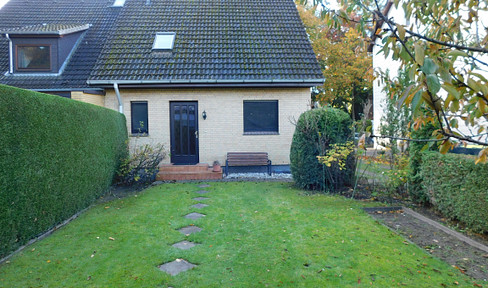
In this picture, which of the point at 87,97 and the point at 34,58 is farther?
the point at 34,58

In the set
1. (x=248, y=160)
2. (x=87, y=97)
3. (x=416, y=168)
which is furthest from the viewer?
(x=87, y=97)

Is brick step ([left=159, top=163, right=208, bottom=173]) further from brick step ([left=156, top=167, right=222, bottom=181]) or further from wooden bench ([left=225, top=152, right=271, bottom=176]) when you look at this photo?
wooden bench ([left=225, top=152, right=271, bottom=176])

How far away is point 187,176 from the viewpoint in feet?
34.9

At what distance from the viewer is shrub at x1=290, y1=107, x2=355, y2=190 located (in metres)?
8.17

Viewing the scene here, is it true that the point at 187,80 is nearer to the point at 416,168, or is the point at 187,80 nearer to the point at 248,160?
the point at 248,160

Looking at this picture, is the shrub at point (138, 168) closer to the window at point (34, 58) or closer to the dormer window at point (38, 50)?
the dormer window at point (38, 50)

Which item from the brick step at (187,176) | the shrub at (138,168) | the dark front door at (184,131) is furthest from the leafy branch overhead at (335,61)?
the shrub at (138,168)

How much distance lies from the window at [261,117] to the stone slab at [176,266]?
8.18 m

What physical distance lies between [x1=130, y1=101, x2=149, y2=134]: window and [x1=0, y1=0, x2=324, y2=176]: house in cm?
4

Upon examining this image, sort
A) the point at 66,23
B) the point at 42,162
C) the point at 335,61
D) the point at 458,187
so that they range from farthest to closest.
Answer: the point at 335,61 → the point at 66,23 → the point at 458,187 → the point at 42,162

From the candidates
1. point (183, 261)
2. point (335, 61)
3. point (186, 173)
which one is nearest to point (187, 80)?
point (186, 173)

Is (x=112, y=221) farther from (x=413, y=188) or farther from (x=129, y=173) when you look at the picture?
(x=413, y=188)

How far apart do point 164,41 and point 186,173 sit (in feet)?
18.4

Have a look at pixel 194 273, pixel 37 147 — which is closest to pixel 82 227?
pixel 37 147
